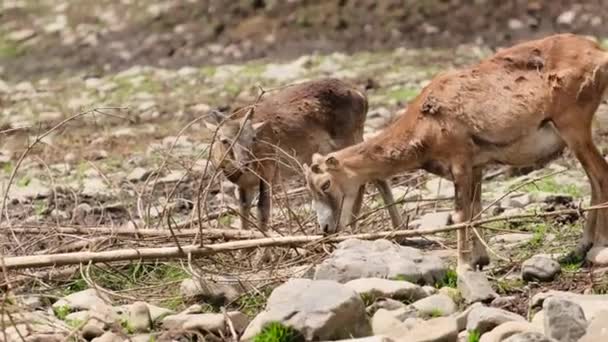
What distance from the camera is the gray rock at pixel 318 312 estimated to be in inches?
302

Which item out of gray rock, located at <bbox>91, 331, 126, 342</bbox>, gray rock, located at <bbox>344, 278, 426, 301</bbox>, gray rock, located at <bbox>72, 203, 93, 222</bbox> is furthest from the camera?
gray rock, located at <bbox>72, 203, 93, 222</bbox>

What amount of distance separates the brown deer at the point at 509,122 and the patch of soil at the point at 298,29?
12863mm

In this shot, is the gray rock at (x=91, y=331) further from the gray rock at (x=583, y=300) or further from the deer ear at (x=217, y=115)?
the deer ear at (x=217, y=115)

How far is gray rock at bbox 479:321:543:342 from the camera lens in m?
7.51

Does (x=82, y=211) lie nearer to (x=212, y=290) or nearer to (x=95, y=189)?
(x=95, y=189)

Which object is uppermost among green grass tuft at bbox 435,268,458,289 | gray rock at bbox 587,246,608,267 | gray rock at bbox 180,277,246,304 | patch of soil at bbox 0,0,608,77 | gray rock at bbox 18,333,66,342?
gray rock at bbox 18,333,66,342

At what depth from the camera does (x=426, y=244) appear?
1103 centimetres

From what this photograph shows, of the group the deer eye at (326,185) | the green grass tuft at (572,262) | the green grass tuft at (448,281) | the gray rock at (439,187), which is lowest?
the gray rock at (439,187)

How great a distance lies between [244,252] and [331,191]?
4.03 ft

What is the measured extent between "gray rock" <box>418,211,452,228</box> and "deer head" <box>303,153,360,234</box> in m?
0.74

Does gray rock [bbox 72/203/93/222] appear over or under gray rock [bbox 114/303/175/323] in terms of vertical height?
under

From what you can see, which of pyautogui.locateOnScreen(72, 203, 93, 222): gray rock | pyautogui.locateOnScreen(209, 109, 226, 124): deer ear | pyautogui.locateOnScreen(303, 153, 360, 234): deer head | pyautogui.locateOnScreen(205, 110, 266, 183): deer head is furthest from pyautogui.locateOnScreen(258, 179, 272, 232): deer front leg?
pyautogui.locateOnScreen(72, 203, 93, 222): gray rock

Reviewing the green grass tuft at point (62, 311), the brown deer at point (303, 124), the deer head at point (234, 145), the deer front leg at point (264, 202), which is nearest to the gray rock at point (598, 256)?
the deer front leg at point (264, 202)

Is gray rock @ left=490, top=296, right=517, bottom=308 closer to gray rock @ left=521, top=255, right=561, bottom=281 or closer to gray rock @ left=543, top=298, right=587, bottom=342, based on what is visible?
gray rock @ left=521, top=255, right=561, bottom=281
